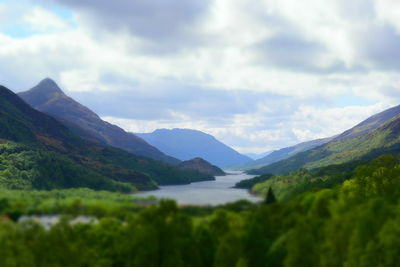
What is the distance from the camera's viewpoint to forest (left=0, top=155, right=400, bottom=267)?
3359 inches

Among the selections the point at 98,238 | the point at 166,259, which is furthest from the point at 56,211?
the point at 166,259

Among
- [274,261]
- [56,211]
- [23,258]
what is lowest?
[274,261]

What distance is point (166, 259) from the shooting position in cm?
9169

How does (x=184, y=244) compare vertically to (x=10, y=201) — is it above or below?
below

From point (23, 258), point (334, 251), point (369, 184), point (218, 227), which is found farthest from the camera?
point (369, 184)

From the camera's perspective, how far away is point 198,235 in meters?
96.4

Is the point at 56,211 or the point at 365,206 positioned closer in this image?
the point at 56,211

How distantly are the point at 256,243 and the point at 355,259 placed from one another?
1963 cm

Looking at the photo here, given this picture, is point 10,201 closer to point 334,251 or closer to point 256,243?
point 256,243

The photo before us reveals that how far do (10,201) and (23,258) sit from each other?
828 inches

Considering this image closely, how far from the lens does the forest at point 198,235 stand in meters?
85.3

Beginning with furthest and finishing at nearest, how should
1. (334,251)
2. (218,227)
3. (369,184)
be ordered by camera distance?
(369,184), (218,227), (334,251)

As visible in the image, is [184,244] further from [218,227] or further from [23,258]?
[23,258]

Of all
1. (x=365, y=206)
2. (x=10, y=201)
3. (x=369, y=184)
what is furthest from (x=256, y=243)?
(x=369, y=184)
